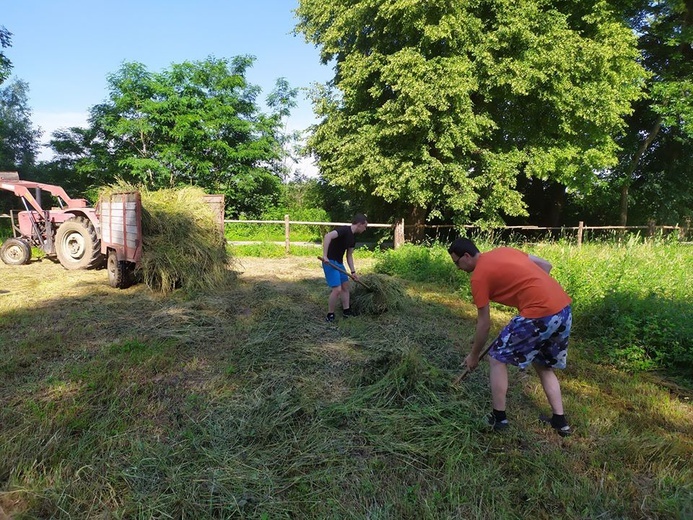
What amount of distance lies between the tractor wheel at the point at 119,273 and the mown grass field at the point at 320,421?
4.41ft

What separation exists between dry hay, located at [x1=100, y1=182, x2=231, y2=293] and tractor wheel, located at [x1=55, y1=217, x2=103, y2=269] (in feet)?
4.15

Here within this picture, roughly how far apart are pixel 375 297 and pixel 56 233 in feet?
23.0

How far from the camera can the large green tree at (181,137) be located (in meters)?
18.1

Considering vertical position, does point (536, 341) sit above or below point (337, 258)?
below

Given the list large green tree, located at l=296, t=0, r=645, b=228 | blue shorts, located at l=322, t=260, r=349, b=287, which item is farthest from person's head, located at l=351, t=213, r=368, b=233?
large green tree, located at l=296, t=0, r=645, b=228

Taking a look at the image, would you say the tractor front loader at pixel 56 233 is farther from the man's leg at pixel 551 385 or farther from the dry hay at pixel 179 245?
the man's leg at pixel 551 385

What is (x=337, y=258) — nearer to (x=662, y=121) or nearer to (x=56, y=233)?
(x=56, y=233)

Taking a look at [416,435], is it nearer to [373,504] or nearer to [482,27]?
[373,504]

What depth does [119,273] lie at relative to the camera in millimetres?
6637

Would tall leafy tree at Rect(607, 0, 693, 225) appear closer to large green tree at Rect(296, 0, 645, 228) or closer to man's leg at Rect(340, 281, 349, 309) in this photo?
large green tree at Rect(296, 0, 645, 228)

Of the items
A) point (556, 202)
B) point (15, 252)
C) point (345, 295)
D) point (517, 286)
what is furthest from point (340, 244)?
point (556, 202)

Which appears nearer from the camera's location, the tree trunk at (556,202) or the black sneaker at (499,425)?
the black sneaker at (499,425)

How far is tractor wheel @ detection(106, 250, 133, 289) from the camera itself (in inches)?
Result: 261

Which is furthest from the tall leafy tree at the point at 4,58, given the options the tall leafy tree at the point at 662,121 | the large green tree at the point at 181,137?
the tall leafy tree at the point at 662,121
